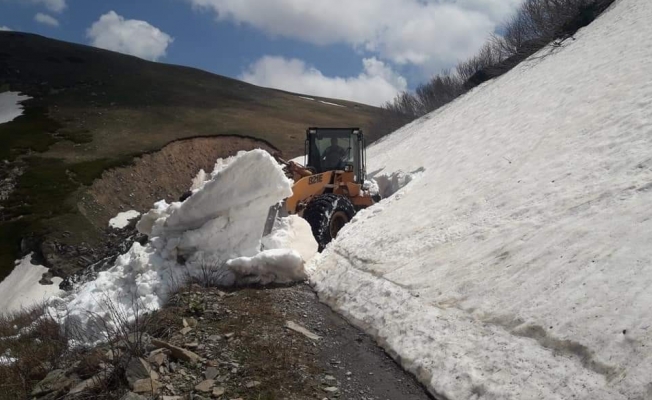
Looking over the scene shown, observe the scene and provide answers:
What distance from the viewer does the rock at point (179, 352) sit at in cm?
620

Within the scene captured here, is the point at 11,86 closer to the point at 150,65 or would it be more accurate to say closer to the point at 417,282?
the point at 150,65

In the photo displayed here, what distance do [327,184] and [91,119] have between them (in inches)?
2247

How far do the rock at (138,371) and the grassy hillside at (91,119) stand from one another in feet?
99.5

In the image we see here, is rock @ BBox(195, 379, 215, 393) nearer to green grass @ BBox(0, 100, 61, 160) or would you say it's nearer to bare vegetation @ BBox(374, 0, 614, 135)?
bare vegetation @ BBox(374, 0, 614, 135)

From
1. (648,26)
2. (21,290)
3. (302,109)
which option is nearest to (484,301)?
(648,26)

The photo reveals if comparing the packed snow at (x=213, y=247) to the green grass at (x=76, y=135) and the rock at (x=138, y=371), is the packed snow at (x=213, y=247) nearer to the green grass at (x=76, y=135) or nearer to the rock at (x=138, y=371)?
the rock at (x=138, y=371)

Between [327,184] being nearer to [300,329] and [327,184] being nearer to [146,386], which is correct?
[300,329]

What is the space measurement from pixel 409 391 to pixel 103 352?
363cm

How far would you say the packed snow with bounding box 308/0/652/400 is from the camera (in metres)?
4.88

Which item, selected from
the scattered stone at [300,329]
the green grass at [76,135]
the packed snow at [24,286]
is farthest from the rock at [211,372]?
the green grass at [76,135]

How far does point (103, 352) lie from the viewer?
6.34 m

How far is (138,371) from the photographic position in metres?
5.60

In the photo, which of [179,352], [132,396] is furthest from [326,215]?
[132,396]

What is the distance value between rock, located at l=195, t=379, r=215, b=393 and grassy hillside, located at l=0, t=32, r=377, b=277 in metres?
30.6
